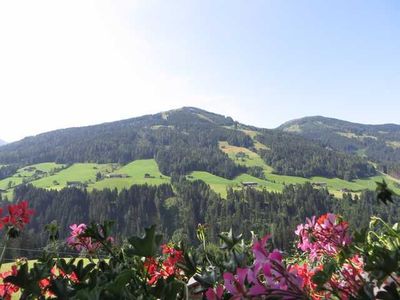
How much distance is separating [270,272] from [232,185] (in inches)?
7283

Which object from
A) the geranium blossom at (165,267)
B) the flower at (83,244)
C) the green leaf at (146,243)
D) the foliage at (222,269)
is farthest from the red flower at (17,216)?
the green leaf at (146,243)

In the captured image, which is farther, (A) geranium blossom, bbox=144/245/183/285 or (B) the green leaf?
(A) geranium blossom, bbox=144/245/183/285

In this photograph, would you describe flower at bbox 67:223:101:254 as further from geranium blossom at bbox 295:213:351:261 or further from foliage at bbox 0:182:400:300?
geranium blossom at bbox 295:213:351:261

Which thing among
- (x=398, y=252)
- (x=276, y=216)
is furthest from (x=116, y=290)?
(x=276, y=216)

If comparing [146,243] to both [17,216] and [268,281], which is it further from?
[17,216]

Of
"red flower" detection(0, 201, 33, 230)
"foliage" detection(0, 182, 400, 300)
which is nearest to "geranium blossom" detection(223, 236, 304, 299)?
"foliage" detection(0, 182, 400, 300)

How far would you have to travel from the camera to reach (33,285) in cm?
205

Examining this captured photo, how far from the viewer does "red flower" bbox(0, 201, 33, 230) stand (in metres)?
3.08

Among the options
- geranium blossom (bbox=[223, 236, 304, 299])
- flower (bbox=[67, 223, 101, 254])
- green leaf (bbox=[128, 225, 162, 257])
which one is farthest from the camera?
flower (bbox=[67, 223, 101, 254])

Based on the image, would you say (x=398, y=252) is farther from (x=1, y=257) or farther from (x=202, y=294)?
(x=1, y=257)

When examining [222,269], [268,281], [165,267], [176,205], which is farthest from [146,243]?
[176,205]

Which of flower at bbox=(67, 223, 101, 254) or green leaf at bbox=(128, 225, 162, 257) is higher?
green leaf at bbox=(128, 225, 162, 257)

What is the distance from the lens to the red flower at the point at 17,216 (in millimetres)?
3083

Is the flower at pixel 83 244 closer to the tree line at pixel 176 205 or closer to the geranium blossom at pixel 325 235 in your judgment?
the geranium blossom at pixel 325 235
